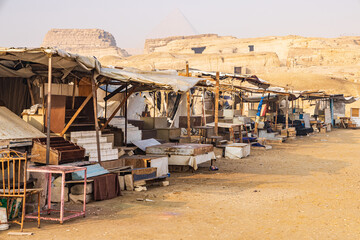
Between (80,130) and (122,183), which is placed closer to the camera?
(122,183)

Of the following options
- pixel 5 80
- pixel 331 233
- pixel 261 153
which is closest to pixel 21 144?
pixel 5 80

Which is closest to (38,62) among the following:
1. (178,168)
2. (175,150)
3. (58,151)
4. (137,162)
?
(58,151)

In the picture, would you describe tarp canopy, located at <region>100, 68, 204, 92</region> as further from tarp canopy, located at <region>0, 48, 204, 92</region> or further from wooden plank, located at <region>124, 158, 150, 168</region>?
wooden plank, located at <region>124, 158, 150, 168</region>

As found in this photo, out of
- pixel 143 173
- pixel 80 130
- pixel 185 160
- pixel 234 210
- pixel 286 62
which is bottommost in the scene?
pixel 234 210

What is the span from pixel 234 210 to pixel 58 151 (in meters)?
3.19

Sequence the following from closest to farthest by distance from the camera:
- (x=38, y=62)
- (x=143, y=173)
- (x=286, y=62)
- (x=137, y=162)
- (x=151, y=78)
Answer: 1. (x=38, y=62)
2. (x=143, y=173)
3. (x=137, y=162)
4. (x=151, y=78)
5. (x=286, y=62)

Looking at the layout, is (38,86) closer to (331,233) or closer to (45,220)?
(45,220)

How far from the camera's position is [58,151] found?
709 centimetres

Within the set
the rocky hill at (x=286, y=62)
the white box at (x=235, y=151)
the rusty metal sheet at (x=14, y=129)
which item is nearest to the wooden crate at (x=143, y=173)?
the rusty metal sheet at (x=14, y=129)

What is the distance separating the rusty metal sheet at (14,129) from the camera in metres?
6.88

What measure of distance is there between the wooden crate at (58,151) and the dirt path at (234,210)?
114 centimetres

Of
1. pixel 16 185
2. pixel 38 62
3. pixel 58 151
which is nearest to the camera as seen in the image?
pixel 16 185

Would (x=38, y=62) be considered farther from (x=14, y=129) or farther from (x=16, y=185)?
(x=16, y=185)

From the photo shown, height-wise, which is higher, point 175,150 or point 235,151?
point 175,150
